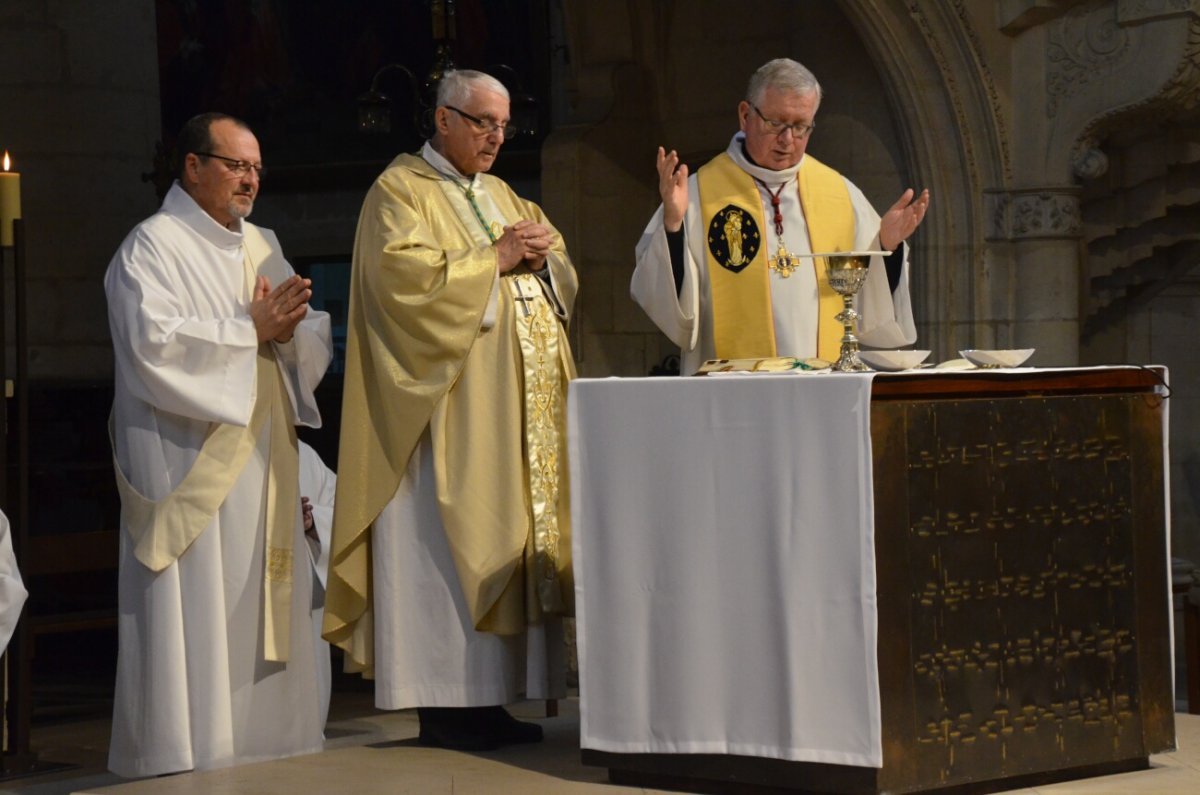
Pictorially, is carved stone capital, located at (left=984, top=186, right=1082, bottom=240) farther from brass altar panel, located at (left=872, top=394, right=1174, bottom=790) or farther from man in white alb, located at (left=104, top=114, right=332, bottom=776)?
brass altar panel, located at (left=872, top=394, right=1174, bottom=790)

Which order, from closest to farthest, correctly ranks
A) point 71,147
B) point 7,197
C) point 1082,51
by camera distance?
point 7,197 < point 1082,51 < point 71,147

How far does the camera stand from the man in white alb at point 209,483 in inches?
206

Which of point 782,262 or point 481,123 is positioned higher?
point 481,123

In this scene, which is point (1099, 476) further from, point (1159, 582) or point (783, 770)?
point (783, 770)

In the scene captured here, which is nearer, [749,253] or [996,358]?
[996,358]

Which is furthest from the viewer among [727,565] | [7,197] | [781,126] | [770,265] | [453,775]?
[7,197]

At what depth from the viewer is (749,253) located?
5.40m

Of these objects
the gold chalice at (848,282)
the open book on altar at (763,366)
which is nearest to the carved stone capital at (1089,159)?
the gold chalice at (848,282)

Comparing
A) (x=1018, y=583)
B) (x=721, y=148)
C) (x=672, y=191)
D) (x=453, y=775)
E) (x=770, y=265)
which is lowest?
(x=453, y=775)

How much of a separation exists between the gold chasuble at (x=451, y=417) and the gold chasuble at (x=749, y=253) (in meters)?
0.51

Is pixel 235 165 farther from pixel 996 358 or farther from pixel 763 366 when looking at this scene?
pixel 996 358

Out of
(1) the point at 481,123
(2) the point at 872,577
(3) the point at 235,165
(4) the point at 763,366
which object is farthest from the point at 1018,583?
(3) the point at 235,165

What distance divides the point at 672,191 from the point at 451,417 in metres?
0.80

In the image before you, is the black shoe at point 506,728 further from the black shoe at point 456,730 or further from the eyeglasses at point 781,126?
the eyeglasses at point 781,126
